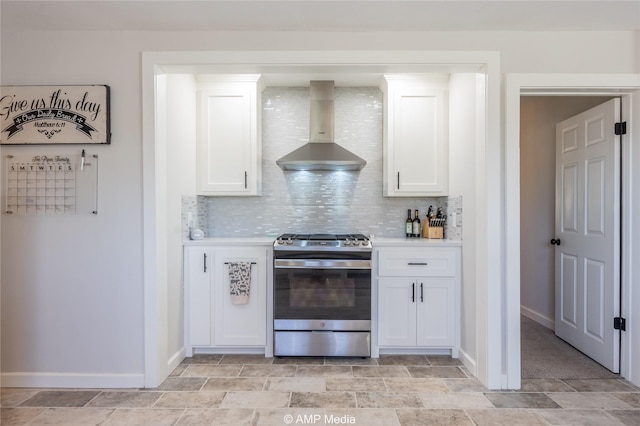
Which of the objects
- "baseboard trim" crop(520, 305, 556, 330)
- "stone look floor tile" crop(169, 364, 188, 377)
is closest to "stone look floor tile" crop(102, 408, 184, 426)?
"stone look floor tile" crop(169, 364, 188, 377)

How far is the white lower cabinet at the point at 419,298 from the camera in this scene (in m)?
2.81

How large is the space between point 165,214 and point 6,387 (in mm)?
1560

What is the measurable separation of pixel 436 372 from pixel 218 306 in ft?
5.83

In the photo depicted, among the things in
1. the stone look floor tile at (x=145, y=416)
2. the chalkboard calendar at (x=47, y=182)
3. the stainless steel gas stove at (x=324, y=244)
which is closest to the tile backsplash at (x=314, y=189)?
the stainless steel gas stove at (x=324, y=244)

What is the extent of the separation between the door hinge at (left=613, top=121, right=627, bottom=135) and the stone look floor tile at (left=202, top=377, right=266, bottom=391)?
3.06 metres

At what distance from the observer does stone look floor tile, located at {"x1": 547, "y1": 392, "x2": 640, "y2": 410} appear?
2.11m

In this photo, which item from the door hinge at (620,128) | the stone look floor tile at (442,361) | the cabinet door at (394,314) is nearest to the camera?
the door hinge at (620,128)

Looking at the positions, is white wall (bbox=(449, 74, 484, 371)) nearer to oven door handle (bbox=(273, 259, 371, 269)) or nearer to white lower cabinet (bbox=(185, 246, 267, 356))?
oven door handle (bbox=(273, 259, 371, 269))

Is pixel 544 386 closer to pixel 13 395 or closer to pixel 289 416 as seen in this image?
pixel 289 416

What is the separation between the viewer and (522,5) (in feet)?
6.64

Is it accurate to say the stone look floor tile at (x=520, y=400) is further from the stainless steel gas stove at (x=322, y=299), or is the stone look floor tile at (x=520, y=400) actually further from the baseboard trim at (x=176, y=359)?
the baseboard trim at (x=176, y=359)

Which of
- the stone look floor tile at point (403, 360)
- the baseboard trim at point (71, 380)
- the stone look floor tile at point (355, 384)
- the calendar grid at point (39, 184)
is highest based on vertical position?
the calendar grid at point (39, 184)

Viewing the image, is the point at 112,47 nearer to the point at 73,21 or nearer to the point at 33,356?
the point at 73,21

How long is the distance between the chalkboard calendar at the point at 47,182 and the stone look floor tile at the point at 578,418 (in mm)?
3165
